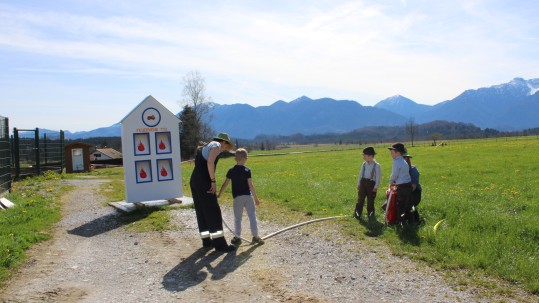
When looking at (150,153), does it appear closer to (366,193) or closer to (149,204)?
(149,204)

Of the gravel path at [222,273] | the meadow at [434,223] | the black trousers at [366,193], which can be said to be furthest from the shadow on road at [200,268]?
the black trousers at [366,193]

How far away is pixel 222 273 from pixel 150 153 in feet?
24.8

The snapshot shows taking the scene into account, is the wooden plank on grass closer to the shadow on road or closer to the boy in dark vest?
the shadow on road

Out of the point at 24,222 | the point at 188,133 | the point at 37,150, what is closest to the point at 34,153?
the point at 37,150

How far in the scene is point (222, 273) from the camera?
6.95 metres

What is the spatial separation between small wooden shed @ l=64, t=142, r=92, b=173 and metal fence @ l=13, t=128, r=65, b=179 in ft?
6.06

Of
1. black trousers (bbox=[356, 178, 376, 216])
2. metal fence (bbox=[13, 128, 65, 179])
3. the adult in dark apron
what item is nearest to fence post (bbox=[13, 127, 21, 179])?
metal fence (bbox=[13, 128, 65, 179])

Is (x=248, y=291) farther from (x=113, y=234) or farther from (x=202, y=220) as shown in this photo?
(x=113, y=234)

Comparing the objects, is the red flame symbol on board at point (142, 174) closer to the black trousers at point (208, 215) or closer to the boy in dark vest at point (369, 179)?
the black trousers at point (208, 215)

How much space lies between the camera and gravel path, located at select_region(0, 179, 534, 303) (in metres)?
5.97

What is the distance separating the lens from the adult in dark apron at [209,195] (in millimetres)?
8305

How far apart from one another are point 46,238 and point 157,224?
7.88 ft

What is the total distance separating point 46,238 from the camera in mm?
9641

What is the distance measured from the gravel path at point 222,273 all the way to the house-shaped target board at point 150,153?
3.77 metres
